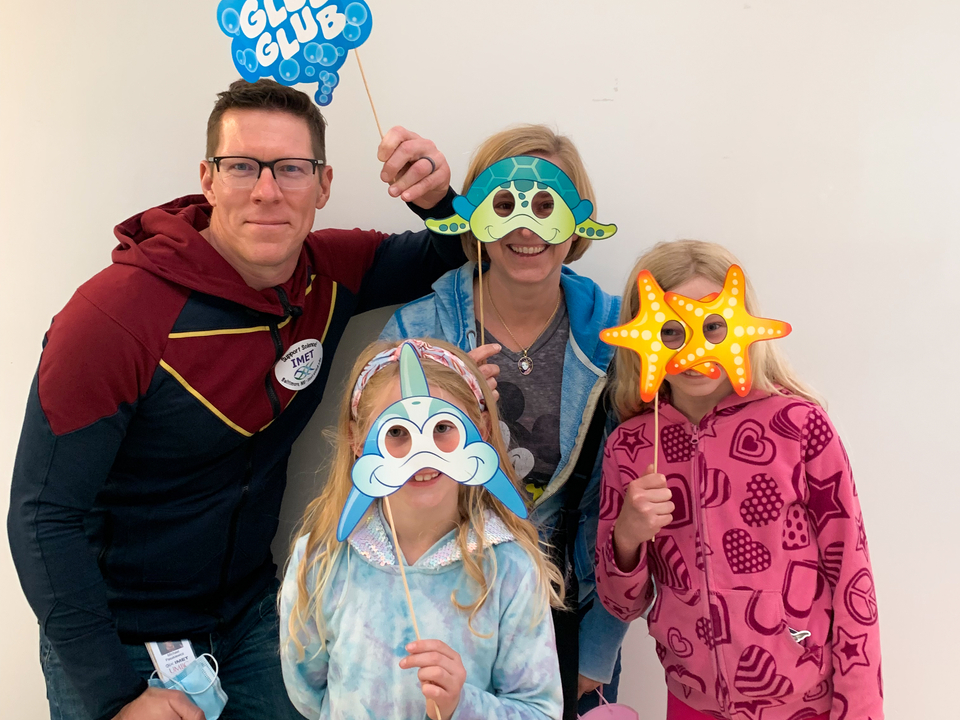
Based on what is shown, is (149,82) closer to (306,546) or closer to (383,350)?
(383,350)

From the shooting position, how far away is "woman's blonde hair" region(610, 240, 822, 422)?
1.33 metres

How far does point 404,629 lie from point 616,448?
49cm

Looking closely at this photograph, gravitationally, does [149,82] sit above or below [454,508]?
above

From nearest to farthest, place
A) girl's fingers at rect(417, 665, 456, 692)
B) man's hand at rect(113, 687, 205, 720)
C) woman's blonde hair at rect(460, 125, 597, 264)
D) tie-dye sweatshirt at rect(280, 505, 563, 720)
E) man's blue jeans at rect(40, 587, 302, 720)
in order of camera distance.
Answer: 1. girl's fingers at rect(417, 665, 456, 692)
2. tie-dye sweatshirt at rect(280, 505, 563, 720)
3. man's hand at rect(113, 687, 205, 720)
4. woman's blonde hair at rect(460, 125, 597, 264)
5. man's blue jeans at rect(40, 587, 302, 720)

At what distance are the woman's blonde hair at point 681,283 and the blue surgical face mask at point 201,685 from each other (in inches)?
37.9

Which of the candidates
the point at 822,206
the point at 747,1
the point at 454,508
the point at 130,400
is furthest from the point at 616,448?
the point at 747,1

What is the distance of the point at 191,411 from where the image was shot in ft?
4.79

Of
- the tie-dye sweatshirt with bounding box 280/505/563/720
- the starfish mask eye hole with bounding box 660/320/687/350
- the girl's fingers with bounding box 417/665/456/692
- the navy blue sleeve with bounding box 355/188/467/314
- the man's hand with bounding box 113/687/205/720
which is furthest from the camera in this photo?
the navy blue sleeve with bounding box 355/188/467/314

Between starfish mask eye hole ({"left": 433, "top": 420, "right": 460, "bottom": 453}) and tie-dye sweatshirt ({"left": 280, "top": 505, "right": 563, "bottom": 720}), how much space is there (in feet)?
0.60

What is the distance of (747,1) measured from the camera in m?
1.67

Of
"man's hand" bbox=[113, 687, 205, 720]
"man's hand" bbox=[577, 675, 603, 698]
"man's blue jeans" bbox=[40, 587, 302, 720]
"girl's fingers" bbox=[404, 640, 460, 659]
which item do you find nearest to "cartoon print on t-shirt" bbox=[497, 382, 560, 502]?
"man's hand" bbox=[577, 675, 603, 698]

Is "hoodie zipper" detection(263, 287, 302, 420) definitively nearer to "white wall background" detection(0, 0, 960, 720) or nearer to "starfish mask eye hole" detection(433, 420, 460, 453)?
"white wall background" detection(0, 0, 960, 720)

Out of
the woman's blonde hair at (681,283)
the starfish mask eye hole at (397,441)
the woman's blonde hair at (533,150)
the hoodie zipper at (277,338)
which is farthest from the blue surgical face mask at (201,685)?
the woman's blonde hair at (533,150)

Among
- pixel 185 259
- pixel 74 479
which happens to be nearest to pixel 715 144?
pixel 185 259
